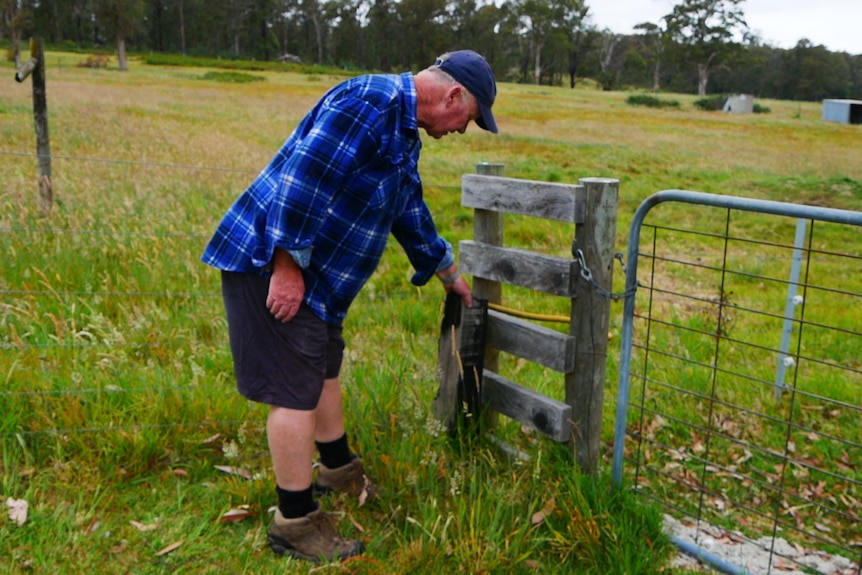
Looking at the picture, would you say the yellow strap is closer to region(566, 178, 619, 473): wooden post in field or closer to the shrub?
region(566, 178, 619, 473): wooden post in field

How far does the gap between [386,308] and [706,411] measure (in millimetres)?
2444

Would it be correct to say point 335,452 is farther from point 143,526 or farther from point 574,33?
point 574,33

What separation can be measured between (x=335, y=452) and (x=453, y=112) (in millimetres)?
1609

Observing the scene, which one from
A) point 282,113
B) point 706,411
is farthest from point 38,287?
point 282,113

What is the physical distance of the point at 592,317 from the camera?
3.48 meters

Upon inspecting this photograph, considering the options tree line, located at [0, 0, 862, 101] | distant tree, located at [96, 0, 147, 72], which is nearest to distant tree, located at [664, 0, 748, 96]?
tree line, located at [0, 0, 862, 101]

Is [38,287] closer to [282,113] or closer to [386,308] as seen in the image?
[386,308]

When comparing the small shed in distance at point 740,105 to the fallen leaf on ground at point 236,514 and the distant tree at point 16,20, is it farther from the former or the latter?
the fallen leaf on ground at point 236,514

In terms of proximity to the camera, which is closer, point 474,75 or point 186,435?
point 474,75

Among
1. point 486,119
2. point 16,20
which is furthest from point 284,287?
point 16,20

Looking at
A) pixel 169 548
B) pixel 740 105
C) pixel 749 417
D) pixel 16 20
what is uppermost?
pixel 16 20

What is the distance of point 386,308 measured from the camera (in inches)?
241

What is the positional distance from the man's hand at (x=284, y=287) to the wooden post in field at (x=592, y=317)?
124cm

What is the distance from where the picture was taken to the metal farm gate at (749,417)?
331 centimetres
